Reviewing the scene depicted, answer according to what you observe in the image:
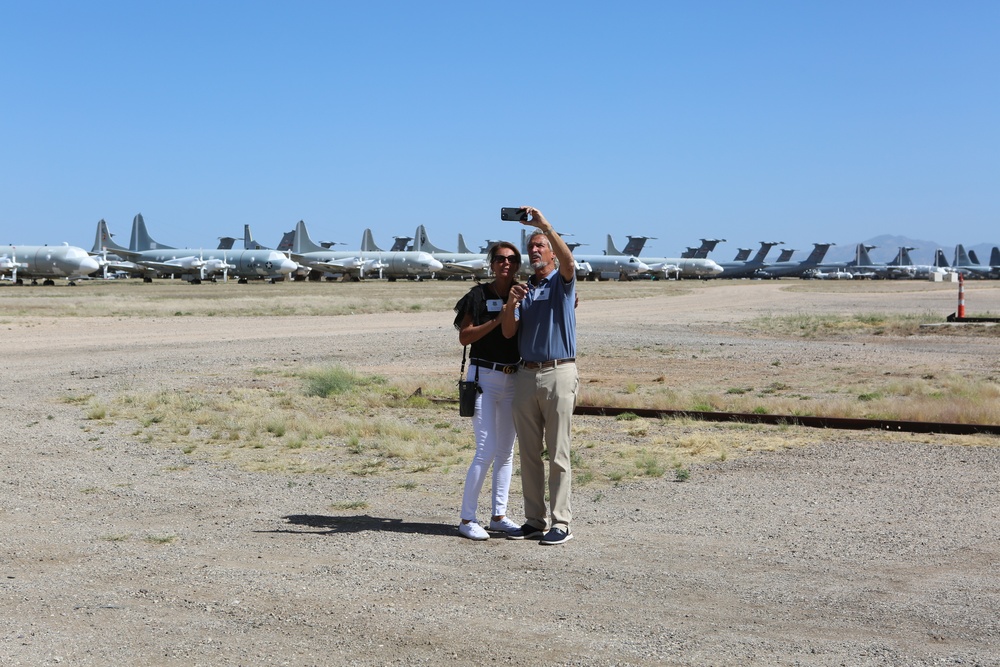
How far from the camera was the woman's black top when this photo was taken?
8.23 m

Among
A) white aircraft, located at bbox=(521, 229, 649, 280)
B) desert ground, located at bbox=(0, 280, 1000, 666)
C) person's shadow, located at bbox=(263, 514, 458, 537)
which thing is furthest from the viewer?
white aircraft, located at bbox=(521, 229, 649, 280)

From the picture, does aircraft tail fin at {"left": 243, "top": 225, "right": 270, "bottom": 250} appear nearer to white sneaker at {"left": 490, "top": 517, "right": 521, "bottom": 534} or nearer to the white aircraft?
the white aircraft

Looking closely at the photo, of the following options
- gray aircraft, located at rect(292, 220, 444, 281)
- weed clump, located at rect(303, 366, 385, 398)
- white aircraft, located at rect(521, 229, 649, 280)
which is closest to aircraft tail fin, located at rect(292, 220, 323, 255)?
gray aircraft, located at rect(292, 220, 444, 281)

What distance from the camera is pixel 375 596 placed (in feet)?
22.1

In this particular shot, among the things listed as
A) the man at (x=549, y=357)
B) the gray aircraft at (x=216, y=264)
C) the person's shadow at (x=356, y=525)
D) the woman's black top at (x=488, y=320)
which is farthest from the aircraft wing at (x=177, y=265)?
the man at (x=549, y=357)

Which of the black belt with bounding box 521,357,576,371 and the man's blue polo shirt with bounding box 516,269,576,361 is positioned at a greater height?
the man's blue polo shirt with bounding box 516,269,576,361

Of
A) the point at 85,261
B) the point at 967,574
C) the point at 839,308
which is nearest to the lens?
the point at 967,574

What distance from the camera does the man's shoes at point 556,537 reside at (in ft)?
26.7

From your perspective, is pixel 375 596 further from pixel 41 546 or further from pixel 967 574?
pixel 967 574

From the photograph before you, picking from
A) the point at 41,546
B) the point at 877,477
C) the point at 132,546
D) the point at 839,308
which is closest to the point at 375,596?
the point at 132,546

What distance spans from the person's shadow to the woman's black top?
1.36m

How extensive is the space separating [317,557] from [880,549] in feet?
12.6

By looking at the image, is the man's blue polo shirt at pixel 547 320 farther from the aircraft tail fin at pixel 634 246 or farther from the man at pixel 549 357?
the aircraft tail fin at pixel 634 246

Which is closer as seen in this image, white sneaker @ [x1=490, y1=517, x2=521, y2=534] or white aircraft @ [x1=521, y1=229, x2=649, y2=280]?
white sneaker @ [x1=490, y1=517, x2=521, y2=534]
